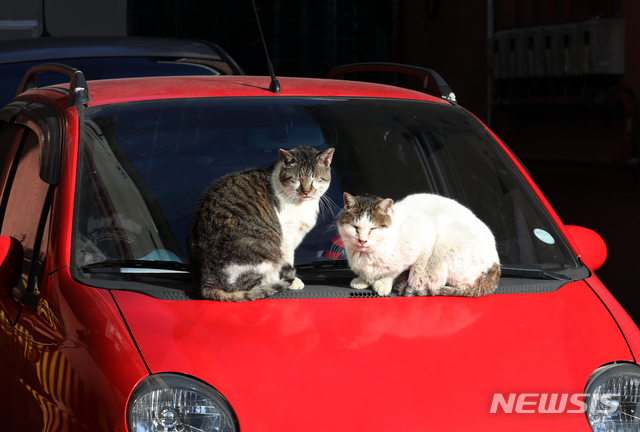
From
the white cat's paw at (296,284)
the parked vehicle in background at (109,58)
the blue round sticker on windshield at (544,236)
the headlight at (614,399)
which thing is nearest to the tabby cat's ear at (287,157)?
the white cat's paw at (296,284)

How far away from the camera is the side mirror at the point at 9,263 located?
2.13 m

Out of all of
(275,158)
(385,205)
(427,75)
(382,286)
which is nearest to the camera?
(382,286)

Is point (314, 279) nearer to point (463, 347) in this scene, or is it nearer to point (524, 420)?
point (463, 347)

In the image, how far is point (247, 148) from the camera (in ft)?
8.99

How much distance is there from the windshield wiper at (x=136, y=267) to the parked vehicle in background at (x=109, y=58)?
272 cm

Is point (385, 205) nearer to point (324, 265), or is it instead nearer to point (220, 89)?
point (324, 265)

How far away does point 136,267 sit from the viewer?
6.97 ft

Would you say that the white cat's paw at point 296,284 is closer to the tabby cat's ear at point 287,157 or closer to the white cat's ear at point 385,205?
the white cat's ear at point 385,205

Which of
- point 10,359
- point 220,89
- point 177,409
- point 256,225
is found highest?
point 220,89

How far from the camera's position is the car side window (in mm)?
2236

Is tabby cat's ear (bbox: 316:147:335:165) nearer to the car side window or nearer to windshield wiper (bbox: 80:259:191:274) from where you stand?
windshield wiper (bbox: 80:259:191:274)

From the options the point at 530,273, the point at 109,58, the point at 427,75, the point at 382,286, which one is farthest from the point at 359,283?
the point at 109,58

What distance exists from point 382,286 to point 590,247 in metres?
0.88

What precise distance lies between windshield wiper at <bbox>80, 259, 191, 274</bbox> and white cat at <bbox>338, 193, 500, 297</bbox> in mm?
559
